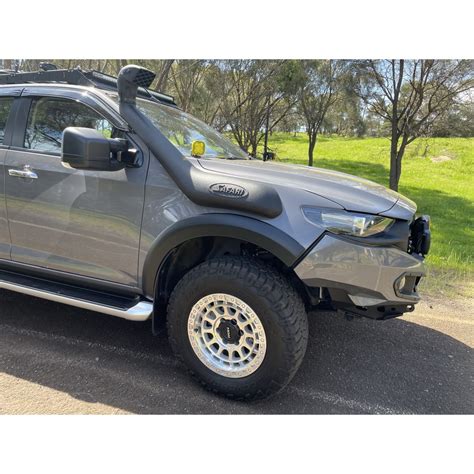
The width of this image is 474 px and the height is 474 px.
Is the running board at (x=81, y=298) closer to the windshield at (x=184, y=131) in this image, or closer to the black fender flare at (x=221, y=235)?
the black fender flare at (x=221, y=235)

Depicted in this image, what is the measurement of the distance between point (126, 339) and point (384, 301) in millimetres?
2078

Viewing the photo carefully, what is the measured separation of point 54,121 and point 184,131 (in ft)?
3.29

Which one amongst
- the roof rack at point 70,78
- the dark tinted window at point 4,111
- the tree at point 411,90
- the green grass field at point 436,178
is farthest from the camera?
the tree at point 411,90

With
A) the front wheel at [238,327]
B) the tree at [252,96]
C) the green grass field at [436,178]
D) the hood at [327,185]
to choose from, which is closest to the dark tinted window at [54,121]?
the hood at [327,185]

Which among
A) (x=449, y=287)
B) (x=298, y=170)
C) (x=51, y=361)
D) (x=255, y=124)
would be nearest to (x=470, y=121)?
(x=255, y=124)

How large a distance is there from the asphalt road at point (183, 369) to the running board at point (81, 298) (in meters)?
0.44

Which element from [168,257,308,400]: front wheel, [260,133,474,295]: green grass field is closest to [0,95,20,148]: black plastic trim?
[168,257,308,400]: front wheel

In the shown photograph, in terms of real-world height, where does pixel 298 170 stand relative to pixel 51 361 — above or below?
above

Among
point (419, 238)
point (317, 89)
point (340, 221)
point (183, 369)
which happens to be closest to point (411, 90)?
point (317, 89)

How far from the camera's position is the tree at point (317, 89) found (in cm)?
1185

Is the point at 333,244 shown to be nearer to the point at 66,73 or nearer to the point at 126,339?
the point at 126,339

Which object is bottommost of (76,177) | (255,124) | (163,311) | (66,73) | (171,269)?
(163,311)

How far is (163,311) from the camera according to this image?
115 inches

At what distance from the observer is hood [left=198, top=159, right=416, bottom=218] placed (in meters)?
2.50
